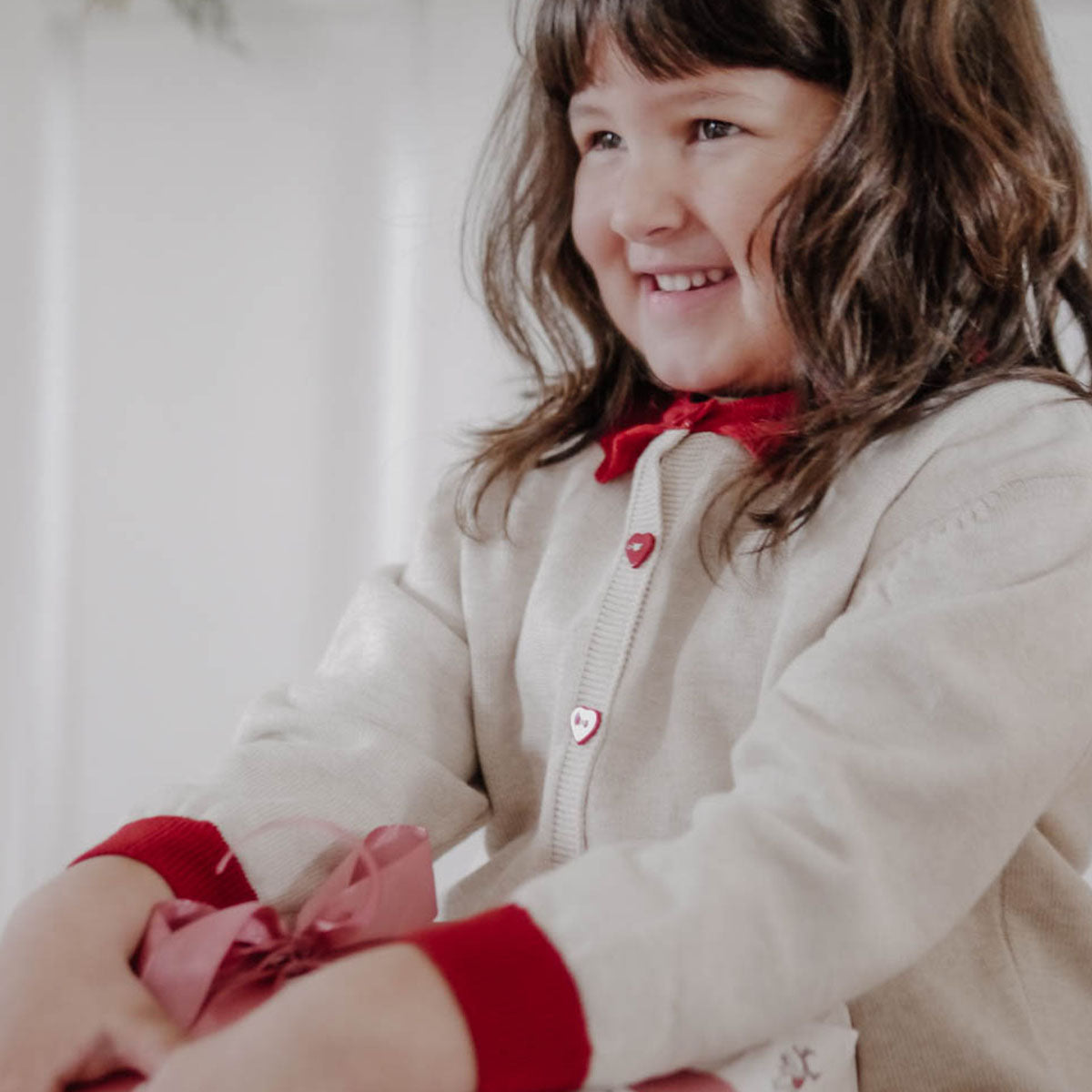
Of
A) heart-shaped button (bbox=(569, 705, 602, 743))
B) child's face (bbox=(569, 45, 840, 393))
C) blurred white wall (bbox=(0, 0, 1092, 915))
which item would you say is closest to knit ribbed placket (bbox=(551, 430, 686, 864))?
heart-shaped button (bbox=(569, 705, 602, 743))

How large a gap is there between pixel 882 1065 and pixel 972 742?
20 cm

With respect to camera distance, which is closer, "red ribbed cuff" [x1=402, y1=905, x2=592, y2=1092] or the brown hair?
"red ribbed cuff" [x1=402, y1=905, x2=592, y2=1092]

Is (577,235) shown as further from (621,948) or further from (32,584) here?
(32,584)

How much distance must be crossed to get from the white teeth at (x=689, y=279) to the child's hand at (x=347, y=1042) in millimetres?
501

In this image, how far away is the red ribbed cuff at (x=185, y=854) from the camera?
854mm

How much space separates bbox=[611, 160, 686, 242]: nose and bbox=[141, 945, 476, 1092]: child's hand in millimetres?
489

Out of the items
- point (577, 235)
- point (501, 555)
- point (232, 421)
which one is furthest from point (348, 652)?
point (232, 421)

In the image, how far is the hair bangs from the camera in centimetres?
89

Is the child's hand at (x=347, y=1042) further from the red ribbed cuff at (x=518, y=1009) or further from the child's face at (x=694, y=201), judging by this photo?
the child's face at (x=694, y=201)

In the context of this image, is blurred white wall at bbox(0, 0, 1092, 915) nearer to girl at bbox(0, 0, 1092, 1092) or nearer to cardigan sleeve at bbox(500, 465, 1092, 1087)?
girl at bbox(0, 0, 1092, 1092)

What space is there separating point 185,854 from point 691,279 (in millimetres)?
467

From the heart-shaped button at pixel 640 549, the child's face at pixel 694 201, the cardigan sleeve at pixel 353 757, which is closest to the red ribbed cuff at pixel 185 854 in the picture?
the cardigan sleeve at pixel 353 757

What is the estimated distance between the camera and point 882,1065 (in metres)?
0.84

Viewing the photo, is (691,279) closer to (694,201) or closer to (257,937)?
(694,201)
